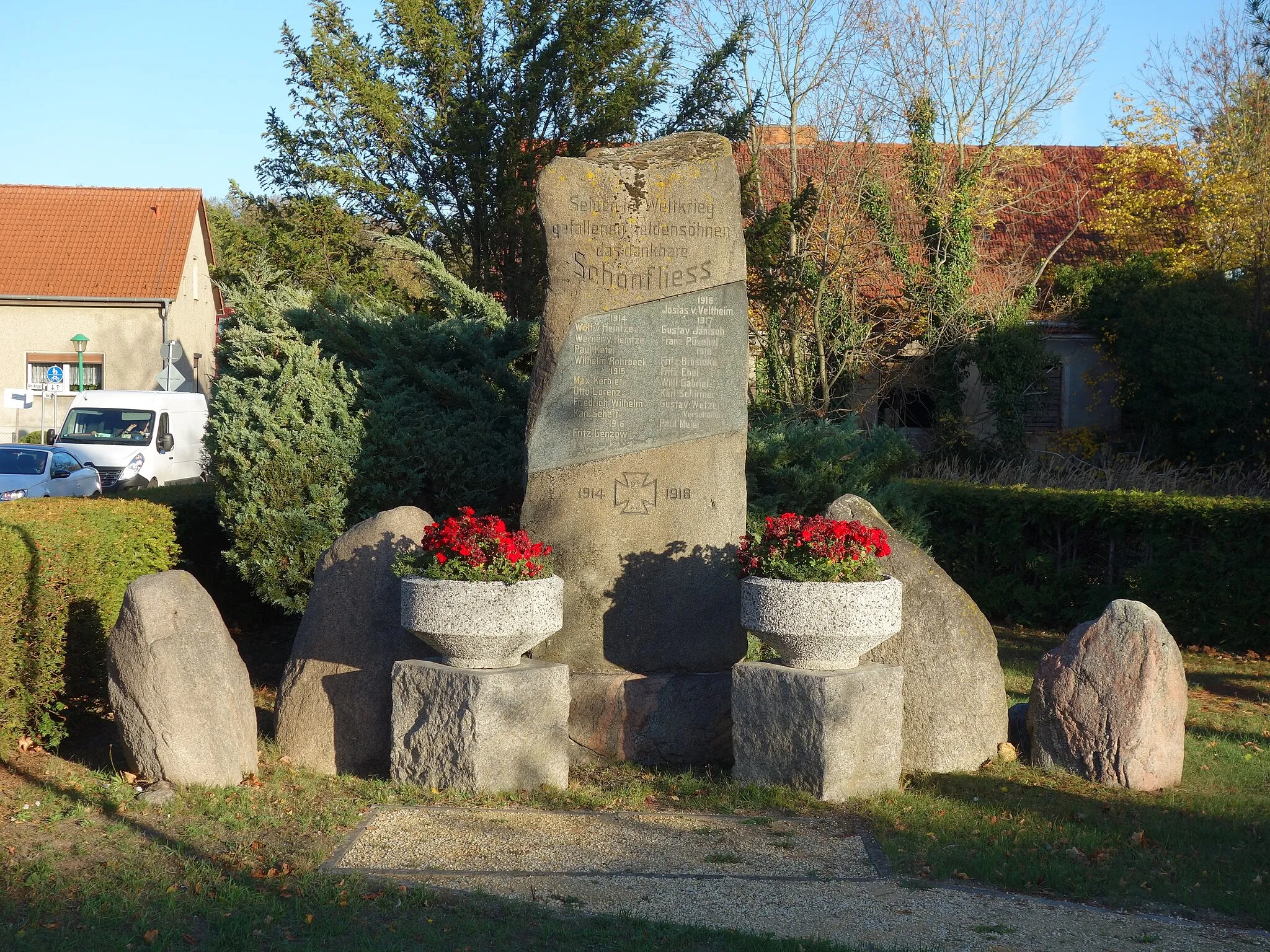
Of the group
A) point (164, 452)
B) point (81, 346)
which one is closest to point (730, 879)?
point (164, 452)

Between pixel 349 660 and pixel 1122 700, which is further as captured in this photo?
pixel 349 660

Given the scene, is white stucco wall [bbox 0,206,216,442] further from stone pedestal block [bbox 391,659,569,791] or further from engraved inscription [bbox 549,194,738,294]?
stone pedestal block [bbox 391,659,569,791]

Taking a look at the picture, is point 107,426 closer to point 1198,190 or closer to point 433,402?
point 433,402

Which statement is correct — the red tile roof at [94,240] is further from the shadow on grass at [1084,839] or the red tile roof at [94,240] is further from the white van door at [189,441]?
the shadow on grass at [1084,839]

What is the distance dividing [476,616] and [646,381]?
183 cm

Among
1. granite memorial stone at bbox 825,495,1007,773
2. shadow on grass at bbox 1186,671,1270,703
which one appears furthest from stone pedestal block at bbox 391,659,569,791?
shadow on grass at bbox 1186,671,1270,703

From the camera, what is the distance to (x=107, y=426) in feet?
72.0

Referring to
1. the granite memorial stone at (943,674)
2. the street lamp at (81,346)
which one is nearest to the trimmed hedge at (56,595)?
the granite memorial stone at (943,674)

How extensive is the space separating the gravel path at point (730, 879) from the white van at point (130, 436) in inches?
693

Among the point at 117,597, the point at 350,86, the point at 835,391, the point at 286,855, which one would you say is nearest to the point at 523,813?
the point at 286,855

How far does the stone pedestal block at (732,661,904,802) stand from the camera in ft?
18.9

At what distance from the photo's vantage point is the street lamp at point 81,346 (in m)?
28.9

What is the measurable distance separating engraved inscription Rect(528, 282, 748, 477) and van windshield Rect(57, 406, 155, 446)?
56.4 ft

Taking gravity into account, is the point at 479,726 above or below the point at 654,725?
above
